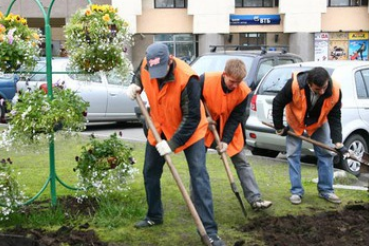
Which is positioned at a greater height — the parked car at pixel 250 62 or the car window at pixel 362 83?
the parked car at pixel 250 62

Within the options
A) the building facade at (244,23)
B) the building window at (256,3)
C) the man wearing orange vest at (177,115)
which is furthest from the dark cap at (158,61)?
the building window at (256,3)

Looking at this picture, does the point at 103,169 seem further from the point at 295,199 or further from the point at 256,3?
the point at 256,3

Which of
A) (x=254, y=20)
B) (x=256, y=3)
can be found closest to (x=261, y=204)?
(x=254, y=20)

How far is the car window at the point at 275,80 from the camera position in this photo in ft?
29.0

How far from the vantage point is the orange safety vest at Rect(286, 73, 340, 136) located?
6176 millimetres

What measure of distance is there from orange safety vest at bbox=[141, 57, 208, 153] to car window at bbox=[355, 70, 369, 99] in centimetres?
419

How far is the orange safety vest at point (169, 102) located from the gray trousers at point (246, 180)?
1125mm

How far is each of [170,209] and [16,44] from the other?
7.37ft

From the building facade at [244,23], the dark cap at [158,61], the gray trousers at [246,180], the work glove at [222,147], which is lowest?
the gray trousers at [246,180]

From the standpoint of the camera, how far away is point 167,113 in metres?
4.93

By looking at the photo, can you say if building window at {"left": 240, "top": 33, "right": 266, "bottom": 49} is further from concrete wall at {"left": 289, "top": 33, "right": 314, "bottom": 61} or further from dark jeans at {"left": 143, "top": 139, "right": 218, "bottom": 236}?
dark jeans at {"left": 143, "top": 139, "right": 218, "bottom": 236}

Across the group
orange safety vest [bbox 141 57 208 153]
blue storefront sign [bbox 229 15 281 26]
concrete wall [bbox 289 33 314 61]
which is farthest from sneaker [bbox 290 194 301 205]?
blue storefront sign [bbox 229 15 281 26]

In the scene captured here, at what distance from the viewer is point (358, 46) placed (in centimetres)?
3456

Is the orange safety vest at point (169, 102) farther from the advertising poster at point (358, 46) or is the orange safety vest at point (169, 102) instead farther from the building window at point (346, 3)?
the building window at point (346, 3)
